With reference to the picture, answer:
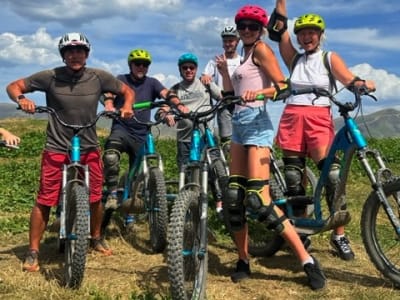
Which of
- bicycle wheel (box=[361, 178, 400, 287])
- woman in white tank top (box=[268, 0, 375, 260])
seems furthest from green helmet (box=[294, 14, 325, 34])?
bicycle wheel (box=[361, 178, 400, 287])

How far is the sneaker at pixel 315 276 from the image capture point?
5305mm

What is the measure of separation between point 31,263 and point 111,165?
70.6 inches

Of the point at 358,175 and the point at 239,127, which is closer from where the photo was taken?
the point at 239,127

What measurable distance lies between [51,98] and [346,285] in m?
3.77

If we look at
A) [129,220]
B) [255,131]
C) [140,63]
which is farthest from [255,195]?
[140,63]

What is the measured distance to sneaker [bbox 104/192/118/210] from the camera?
7281 millimetres

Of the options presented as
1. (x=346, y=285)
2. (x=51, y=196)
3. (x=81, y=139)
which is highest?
(x=81, y=139)

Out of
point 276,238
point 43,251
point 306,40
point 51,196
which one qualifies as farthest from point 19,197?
point 306,40

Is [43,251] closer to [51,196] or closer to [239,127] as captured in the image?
[51,196]

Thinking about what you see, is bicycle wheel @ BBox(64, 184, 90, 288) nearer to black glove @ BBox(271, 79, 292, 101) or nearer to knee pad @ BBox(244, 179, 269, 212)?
knee pad @ BBox(244, 179, 269, 212)

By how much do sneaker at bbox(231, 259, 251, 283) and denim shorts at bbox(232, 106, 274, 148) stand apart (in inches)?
53.2

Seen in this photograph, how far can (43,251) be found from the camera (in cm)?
696

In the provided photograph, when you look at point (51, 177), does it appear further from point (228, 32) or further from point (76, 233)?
point (228, 32)

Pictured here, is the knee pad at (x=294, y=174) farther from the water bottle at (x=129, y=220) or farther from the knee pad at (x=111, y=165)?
the water bottle at (x=129, y=220)
